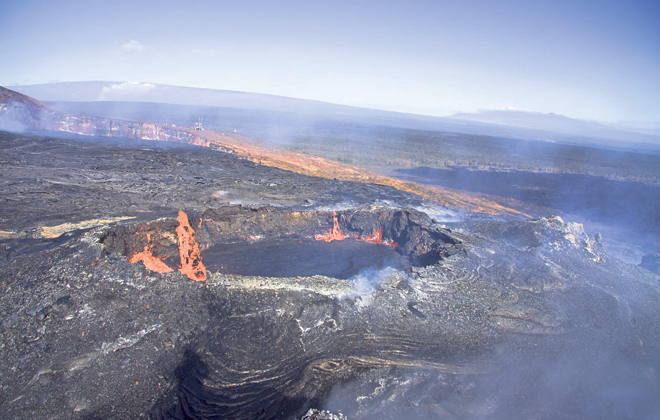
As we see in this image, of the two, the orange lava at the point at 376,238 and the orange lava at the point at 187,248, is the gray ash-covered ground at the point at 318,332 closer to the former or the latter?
the orange lava at the point at 187,248

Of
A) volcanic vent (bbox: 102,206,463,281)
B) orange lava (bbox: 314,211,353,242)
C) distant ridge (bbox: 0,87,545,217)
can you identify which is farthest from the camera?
distant ridge (bbox: 0,87,545,217)

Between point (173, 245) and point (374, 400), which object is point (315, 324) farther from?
point (173, 245)

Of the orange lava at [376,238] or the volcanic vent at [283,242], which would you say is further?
the orange lava at [376,238]

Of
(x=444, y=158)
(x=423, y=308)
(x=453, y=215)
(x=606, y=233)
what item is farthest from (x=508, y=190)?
(x=423, y=308)

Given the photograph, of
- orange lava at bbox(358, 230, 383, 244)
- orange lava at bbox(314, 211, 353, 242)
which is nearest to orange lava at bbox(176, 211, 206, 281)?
orange lava at bbox(314, 211, 353, 242)

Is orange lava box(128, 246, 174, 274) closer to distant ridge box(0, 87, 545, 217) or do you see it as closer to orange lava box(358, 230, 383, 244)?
orange lava box(358, 230, 383, 244)

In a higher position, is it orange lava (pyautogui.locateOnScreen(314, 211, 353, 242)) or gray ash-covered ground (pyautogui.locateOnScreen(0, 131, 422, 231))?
gray ash-covered ground (pyautogui.locateOnScreen(0, 131, 422, 231))

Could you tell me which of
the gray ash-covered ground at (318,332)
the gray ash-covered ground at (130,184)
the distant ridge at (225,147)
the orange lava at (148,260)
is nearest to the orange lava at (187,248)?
the gray ash-covered ground at (318,332)

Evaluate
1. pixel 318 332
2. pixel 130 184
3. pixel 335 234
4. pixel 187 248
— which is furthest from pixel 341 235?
pixel 130 184
